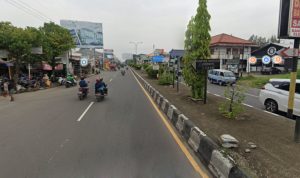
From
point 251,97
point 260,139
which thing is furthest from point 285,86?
point 251,97

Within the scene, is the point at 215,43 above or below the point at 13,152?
above

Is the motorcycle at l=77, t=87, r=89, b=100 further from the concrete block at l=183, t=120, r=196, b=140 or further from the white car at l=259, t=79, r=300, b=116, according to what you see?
the white car at l=259, t=79, r=300, b=116

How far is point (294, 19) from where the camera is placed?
5.21 m

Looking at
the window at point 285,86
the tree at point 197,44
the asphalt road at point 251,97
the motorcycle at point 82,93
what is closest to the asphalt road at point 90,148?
the tree at point 197,44

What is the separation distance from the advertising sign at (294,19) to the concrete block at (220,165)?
10.7 ft

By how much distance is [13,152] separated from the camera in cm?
541

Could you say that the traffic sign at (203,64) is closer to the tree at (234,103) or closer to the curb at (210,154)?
the tree at (234,103)

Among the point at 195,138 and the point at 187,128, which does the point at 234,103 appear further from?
the point at 195,138

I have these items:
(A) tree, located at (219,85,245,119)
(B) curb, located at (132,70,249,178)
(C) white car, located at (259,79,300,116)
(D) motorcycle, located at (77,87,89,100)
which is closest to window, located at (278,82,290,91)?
(C) white car, located at (259,79,300,116)

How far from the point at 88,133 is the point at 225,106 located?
484 centimetres

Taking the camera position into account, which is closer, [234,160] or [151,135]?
[234,160]

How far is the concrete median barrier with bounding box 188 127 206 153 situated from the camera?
17.9 ft

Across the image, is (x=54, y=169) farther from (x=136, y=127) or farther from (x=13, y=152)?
(x=136, y=127)

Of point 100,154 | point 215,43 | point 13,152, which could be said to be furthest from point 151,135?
point 215,43
